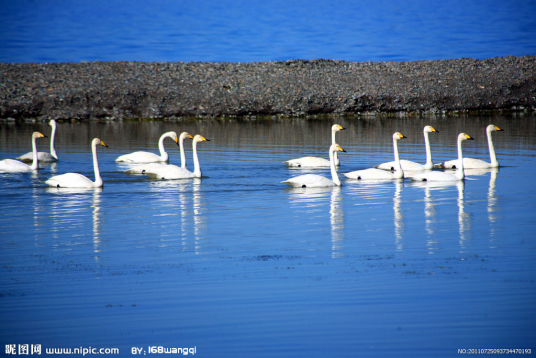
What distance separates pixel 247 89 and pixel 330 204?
48.0m

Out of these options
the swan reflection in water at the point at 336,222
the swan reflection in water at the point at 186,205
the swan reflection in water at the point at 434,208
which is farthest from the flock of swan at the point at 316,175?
the swan reflection in water at the point at 336,222

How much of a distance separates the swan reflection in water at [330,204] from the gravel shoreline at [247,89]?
41.5 metres

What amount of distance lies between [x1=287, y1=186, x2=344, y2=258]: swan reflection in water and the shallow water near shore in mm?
30

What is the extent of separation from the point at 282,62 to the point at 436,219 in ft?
194

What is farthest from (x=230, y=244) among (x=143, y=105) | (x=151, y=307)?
(x=143, y=105)

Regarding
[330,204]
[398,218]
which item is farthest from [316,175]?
[398,218]

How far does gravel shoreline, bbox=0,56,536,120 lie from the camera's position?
56.0 metres

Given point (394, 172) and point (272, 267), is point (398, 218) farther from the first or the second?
point (394, 172)

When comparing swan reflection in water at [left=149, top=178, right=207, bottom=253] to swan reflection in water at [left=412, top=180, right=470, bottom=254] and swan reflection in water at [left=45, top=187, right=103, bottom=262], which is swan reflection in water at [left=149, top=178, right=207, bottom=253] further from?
swan reflection in water at [left=412, top=180, right=470, bottom=254]

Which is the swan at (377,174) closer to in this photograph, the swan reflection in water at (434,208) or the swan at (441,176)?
the swan at (441,176)

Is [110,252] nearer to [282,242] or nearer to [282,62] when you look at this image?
[282,242]

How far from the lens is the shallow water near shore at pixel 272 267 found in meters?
6.50

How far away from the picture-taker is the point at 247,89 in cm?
6091

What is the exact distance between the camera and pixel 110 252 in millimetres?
9633
